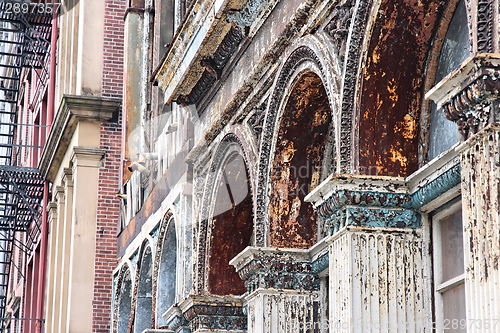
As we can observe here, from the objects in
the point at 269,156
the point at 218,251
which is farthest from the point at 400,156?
the point at 218,251

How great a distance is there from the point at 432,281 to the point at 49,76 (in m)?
18.3

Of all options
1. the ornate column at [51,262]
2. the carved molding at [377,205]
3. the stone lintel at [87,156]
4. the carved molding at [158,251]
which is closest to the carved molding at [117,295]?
the carved molding at [158,251]

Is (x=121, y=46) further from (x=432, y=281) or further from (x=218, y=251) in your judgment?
(x=432, y=281)

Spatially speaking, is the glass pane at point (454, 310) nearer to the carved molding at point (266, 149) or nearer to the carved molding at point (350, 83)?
the carved molding at point (350, 83)

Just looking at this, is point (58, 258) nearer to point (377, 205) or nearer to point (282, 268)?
point (282, 268)

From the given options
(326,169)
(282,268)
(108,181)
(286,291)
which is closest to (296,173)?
(326,169)

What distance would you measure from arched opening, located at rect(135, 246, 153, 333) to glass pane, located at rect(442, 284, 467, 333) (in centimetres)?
737

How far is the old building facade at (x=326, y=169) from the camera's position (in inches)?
176

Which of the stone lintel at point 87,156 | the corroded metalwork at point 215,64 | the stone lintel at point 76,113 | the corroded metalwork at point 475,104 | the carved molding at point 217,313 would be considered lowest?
the carved molding at point 217,313

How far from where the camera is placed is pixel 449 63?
589 cm

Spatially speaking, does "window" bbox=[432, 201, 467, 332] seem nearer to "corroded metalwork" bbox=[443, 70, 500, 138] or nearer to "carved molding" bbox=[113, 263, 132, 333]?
"corroded metalwork" bbox=[443, 70, 500, 138]

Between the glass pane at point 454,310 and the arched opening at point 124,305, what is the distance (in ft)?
30.0

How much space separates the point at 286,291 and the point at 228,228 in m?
1.97

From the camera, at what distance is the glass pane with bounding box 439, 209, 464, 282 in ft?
18.4
